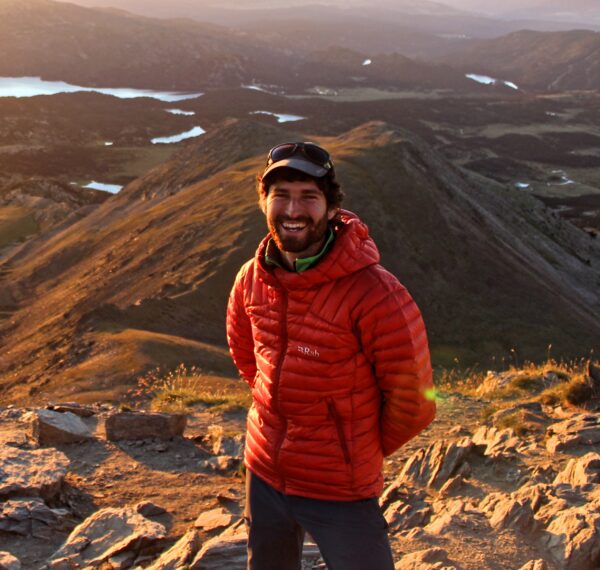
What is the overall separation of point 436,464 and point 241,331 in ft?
14.9

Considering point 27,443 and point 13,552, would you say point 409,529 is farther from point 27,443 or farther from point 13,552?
point 27,443

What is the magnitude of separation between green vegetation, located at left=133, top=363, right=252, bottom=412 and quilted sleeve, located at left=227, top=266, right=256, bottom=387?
24.8ft

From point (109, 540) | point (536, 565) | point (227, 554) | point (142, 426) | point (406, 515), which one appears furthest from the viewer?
point (142, 426)

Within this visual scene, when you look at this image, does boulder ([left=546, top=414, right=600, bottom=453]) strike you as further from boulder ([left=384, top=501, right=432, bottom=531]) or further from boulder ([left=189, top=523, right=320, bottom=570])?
boulder ([left=189, top=523, right=320, bottom=570])

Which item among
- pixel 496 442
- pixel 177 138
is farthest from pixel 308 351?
Result: pixel 177 138

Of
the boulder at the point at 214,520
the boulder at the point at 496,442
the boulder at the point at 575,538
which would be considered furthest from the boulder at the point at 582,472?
the boulder at the point at 214,520

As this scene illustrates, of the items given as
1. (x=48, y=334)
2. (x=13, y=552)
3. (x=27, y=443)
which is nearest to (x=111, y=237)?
(x=48, y=334)

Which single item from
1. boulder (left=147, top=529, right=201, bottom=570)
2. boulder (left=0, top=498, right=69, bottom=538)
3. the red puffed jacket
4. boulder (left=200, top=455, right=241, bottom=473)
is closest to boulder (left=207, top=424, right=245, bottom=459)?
boulder (left=200, top=455, right=241, bottom=473)

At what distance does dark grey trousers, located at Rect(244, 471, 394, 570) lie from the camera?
13.6ft

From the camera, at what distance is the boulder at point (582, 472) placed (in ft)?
25.6

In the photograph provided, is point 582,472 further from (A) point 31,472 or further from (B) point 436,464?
(A) point 31,472

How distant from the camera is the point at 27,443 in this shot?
31.9 ft

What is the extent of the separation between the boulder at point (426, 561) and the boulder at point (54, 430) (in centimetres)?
556

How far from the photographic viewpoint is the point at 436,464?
340 inches
